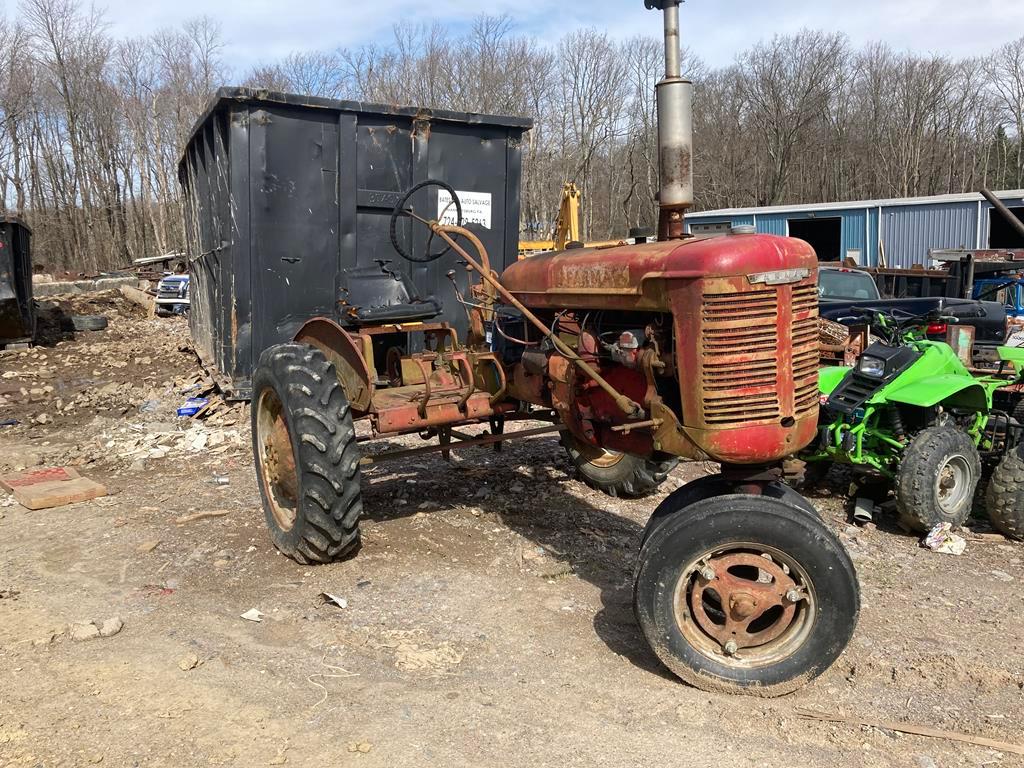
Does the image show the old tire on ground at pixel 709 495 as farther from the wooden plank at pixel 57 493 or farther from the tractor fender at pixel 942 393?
the wooden plank at pixel 57 493

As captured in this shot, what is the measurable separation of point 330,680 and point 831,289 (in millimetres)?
8535

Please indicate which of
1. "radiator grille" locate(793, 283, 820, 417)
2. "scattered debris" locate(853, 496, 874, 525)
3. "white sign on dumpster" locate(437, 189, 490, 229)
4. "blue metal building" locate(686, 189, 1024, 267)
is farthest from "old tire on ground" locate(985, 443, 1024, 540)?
"blue metal building" locate(686, 189, 1024, 267)

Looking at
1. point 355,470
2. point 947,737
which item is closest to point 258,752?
point 355,470

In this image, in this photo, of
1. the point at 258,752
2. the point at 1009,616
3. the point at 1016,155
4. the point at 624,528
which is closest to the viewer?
the point at 258,752

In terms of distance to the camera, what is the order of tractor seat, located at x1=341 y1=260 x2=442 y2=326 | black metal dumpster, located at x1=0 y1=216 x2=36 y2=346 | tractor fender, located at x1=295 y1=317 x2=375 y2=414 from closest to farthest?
1. tractor fender, located at x1=295 y1=317 x2=375 y2=414
2. tractor seat, located at x1=341 y1=260 x2=442 y2=326
3. black metal dumpster, located at x1=0 y1=216 x2=36 y2=346

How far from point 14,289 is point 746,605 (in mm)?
12205

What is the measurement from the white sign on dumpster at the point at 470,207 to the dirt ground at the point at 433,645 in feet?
8.90

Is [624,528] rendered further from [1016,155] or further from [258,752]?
[1016,155]

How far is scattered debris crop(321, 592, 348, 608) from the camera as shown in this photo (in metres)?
3.76

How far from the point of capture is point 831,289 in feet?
32.8

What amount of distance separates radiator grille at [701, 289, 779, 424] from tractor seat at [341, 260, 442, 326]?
89.9 inches

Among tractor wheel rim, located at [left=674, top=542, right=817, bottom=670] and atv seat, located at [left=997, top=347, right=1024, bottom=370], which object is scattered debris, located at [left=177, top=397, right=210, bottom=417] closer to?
tractor wheel rim, located at [left=674, top=542, right=817, bottom=670]

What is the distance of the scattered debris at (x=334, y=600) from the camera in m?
3.76

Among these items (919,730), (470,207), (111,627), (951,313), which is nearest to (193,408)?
(470,207)
